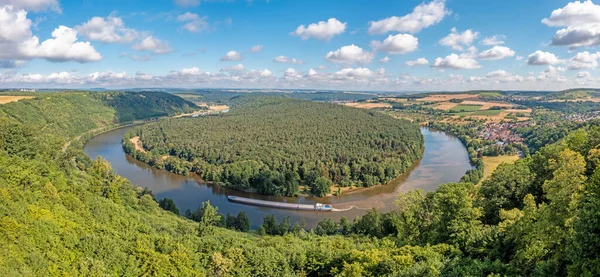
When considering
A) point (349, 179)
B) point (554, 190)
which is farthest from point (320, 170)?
point (554, 190)

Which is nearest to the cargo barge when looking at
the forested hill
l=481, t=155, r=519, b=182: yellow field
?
l=481, t=155, r=519, b=182: yellow field

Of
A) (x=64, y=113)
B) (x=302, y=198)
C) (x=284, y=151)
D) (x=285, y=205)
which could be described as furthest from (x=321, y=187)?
(x=64, y=113)

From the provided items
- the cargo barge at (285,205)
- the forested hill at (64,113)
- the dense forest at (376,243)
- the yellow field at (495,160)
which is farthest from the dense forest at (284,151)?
the dense forest at (376,243)

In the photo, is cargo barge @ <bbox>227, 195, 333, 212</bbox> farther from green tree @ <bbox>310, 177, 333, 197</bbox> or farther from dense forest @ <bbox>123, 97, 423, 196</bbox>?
dense forest @ <bbox>123, 97, 423, 196</bbox>

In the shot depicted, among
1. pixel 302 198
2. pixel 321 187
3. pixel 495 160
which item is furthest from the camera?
pixel 495 160

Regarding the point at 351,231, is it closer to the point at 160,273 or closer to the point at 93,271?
the point at 160,273

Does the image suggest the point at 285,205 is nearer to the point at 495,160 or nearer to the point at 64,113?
the point at 495,160
